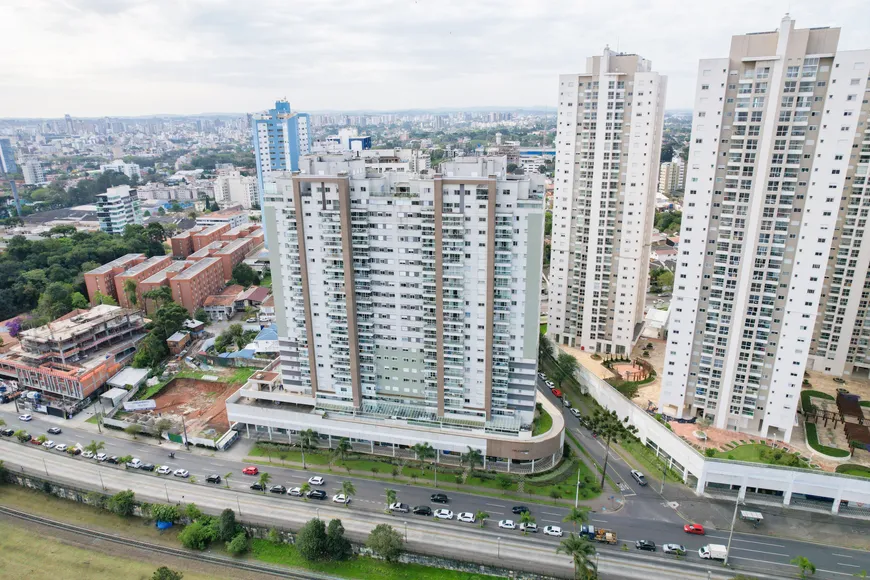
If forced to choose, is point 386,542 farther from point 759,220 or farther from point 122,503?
point 759,220

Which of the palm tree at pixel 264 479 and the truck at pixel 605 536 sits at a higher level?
the palm tree at pixel 264 479

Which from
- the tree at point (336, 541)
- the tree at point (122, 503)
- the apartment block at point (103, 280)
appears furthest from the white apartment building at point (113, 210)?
the tree at point (336, 541)

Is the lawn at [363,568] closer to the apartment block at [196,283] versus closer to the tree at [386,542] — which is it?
the tree at [386,542]

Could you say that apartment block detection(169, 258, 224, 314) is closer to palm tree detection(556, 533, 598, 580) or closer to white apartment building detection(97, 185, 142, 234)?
white apartment building detection(97, 185, 142, 234)

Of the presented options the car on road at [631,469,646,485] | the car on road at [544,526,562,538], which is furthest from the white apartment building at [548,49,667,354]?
the car on road at [544,526,562,538]

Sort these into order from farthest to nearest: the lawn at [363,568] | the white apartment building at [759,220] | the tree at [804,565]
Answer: the white apartment building at [759,220], the lawn at [363,568], the tree at [804,565]

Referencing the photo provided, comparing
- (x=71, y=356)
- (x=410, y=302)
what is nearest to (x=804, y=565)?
(x=410, y=302)
